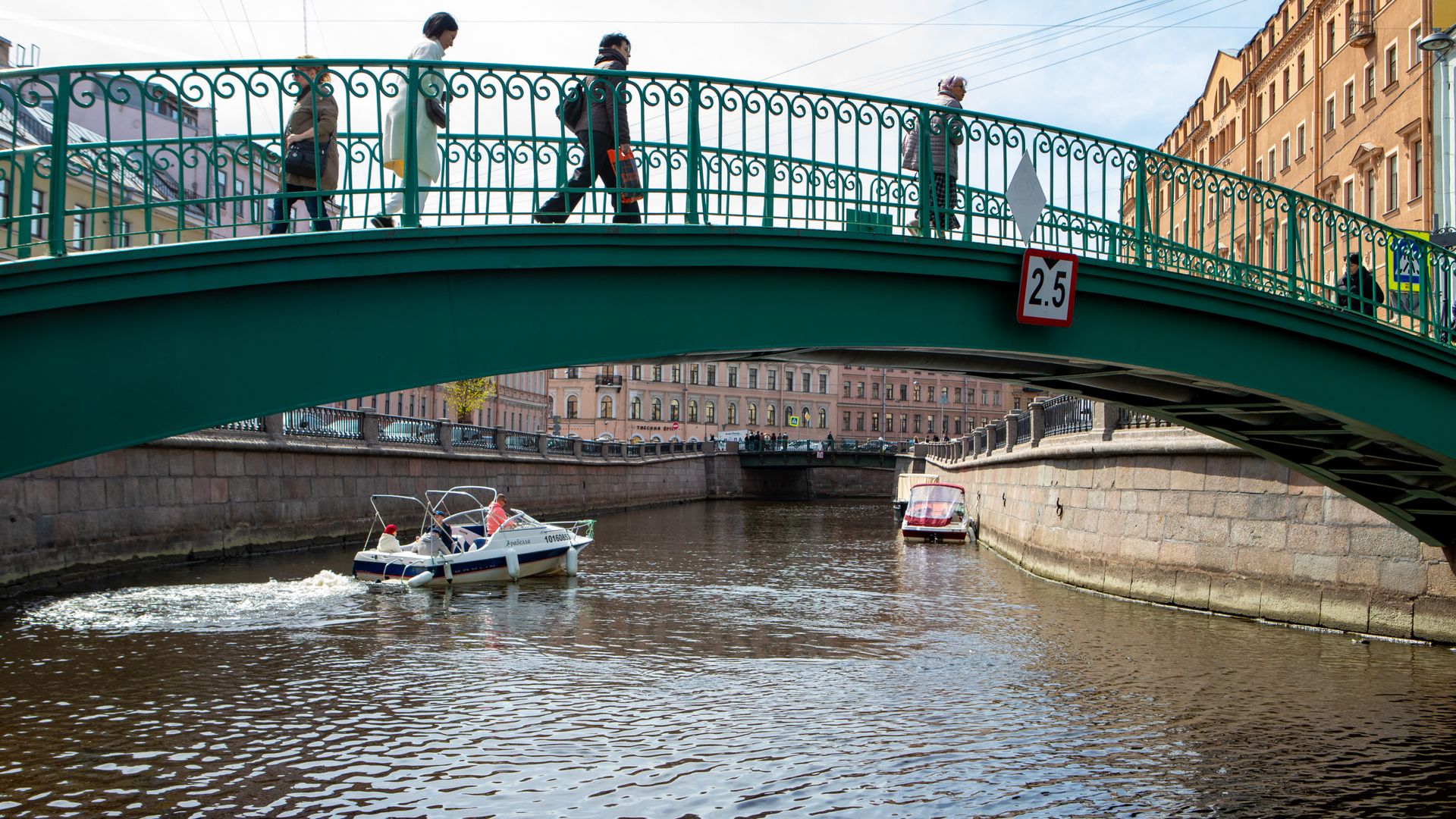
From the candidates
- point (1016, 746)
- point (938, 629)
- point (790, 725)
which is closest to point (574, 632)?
point (938, 629)

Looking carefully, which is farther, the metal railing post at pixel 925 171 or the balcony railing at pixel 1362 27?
the balcony railing at pixel 1362 27

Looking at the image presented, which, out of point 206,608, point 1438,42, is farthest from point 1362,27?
point 206,608

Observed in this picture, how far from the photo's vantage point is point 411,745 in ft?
34.0

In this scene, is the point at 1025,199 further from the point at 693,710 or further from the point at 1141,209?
the point at 693,710

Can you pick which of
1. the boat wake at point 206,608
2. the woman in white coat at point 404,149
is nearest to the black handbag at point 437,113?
the woman in white coat at point 404,149

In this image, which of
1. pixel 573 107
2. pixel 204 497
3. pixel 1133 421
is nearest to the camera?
pixel 573 107

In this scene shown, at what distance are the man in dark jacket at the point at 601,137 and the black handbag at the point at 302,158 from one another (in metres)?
1.24

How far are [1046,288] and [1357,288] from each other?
12.8 feet

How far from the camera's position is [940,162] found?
8773mm

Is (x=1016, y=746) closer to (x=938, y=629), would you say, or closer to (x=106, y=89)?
(x=938, y=629)

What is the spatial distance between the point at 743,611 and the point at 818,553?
11812 mm

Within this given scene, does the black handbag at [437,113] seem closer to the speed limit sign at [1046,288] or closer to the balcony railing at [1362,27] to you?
the speed limit sign at [1046,288]

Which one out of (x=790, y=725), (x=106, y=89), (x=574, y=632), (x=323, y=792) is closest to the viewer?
(x=106, y=89)

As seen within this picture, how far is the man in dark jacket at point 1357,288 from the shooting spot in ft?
34.3
